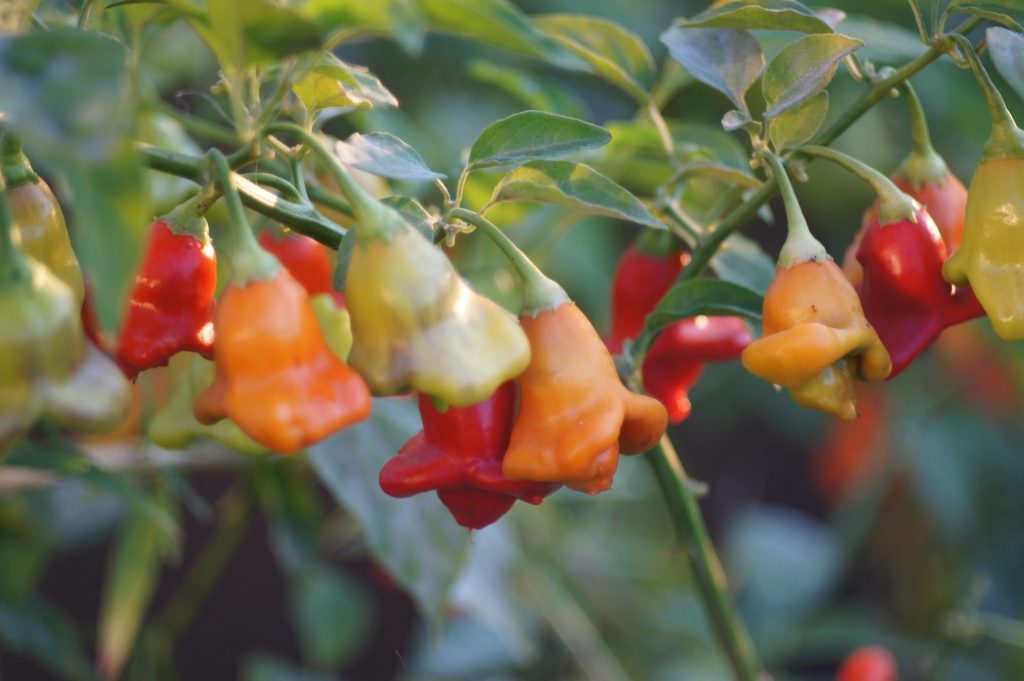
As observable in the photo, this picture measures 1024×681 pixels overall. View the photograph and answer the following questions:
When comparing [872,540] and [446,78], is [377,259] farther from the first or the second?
[872,540]

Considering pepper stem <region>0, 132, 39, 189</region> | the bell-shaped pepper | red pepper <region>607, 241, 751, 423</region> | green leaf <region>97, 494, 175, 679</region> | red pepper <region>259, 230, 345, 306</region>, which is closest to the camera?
pepper stem <region>0, 132, 39, 189</region>

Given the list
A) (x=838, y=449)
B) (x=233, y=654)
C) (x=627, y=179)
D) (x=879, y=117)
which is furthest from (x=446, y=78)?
(x=233, y=654)

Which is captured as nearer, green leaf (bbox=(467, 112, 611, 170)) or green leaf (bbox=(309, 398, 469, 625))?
green leaf (bbox=(467, 112, 611, 170))

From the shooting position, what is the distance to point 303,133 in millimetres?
588

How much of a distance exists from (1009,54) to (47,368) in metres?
0.50

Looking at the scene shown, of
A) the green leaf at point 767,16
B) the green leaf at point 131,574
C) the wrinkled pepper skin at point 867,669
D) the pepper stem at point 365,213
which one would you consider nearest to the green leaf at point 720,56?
the green leaf at point 767,16

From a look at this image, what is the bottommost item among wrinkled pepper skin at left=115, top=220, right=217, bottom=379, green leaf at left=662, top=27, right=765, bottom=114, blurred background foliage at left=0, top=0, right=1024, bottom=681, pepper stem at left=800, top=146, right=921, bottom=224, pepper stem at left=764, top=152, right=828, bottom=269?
blurred background foliage at left=0, top=0, right=1024, bottom=681

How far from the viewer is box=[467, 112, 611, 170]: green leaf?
660 millimetres

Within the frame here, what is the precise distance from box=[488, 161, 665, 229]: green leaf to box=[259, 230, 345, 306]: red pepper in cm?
30

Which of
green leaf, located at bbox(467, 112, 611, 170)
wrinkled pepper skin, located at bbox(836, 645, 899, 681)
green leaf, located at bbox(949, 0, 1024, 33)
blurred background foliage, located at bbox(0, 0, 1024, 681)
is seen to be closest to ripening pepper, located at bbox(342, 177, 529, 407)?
green leaf, located at bbox(467, 112, 611, 170)

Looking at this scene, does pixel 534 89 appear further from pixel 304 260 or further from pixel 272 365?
pixel 272 365

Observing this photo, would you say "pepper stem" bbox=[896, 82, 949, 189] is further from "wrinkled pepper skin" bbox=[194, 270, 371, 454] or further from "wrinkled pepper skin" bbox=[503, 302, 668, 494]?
"wrinkled pepper skin" bbox=[194, 270, 371, 454]

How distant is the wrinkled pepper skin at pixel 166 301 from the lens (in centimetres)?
65

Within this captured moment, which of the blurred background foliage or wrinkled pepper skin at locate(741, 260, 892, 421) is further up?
wrinkled pepper skin at locate(741, 260, 892, 421)
